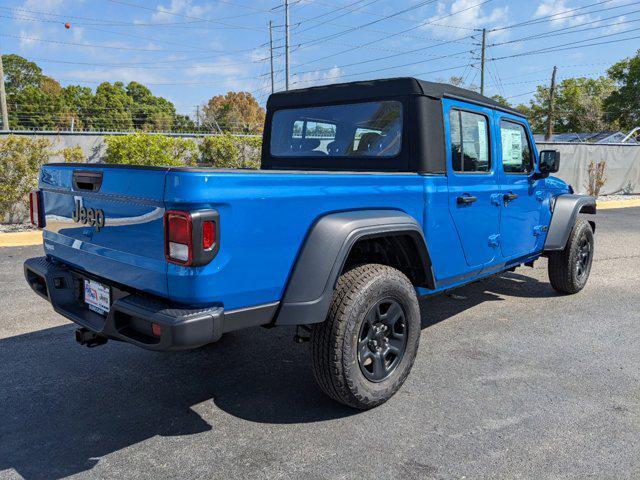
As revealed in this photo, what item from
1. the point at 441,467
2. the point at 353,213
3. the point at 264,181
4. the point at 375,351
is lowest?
Result: the point at 441,467

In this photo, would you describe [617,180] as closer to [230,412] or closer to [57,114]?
[230,412]

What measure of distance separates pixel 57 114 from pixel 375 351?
67569mm

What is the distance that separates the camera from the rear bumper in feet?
7.30

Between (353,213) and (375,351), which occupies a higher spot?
(353,213)

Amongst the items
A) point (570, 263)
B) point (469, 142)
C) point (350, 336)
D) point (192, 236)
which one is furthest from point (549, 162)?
point (192, 236)

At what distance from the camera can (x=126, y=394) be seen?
10.5 feet

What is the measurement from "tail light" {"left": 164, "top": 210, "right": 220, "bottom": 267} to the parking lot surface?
3.37 ft

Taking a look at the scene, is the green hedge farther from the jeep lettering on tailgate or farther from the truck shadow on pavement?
the jeep lettering on tailgate

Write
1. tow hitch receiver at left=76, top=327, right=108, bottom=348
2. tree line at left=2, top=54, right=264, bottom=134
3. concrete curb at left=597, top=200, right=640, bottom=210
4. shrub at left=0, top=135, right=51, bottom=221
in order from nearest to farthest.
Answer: tow hitch receiver at left=76, top=327, right=108, bottom=348 → shrub at left=0, top=135, right=51, bottom=221 → concrete curb at left=597, top=200, right=640, bottom=210 → tree line at left=2, top=54, right=264, bottom=134

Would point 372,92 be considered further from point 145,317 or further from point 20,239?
point 20,239

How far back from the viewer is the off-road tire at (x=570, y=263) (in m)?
5.36

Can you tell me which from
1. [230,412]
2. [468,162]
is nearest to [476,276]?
[468,162]

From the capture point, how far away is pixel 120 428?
9.20ft

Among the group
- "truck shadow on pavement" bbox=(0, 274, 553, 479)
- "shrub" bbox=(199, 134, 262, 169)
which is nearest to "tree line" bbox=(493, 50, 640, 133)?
"shrub" bbox=(199, 134, 262, 169)
